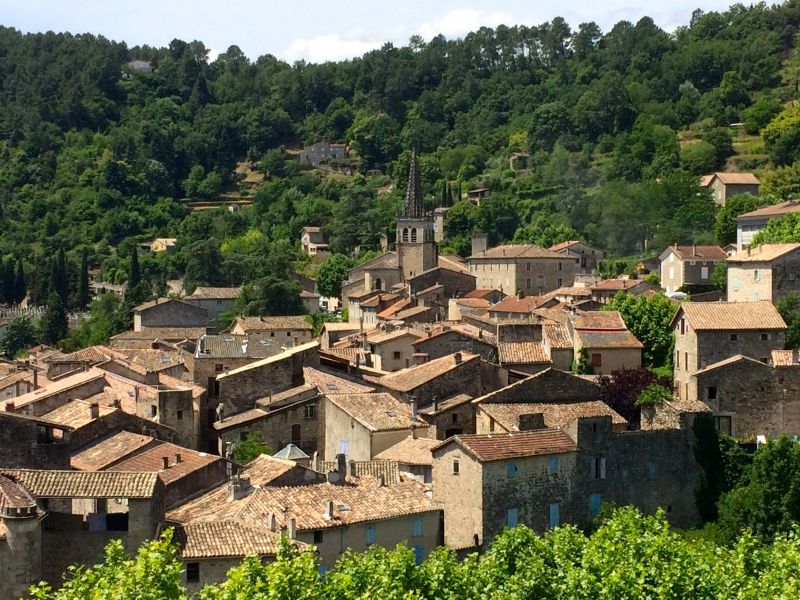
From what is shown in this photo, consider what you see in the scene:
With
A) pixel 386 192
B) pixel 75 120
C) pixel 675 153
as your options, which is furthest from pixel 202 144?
pixel 675 153

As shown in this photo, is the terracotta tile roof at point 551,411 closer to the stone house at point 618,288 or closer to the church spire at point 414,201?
the stone house at point 618,288

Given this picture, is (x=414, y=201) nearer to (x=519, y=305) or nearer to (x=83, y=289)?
(x=83, y=289)

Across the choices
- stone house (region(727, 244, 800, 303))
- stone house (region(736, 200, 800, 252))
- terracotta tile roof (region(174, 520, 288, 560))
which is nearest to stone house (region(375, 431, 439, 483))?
terracotta tile roof (region(174, 520, 288, 560))

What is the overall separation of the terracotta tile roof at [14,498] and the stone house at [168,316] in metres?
51.1

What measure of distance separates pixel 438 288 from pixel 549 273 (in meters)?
6.99

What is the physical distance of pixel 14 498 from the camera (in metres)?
29.8

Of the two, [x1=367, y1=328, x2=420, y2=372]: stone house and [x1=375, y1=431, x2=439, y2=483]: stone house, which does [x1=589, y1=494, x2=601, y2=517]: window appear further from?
[x1=367, y1=328, x2=420, y2=372]: stone house

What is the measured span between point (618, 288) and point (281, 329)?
17057 millimetres

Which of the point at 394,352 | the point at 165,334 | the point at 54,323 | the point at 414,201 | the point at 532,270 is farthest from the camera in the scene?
the point at 414,201

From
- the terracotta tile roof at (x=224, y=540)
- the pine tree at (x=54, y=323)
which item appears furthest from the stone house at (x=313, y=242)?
the terracotta tile roof at (x=224, y=540)

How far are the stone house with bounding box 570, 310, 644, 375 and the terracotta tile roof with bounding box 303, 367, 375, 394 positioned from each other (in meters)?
8.48

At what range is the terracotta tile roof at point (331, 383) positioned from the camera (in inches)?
1802

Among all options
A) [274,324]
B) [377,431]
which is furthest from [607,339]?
[274,324]

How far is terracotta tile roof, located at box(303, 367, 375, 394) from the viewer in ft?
150
